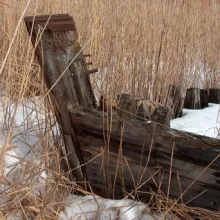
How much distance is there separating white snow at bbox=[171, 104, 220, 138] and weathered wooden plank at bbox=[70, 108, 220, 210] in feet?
3.65

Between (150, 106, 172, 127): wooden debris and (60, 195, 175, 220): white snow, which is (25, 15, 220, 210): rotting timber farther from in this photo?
(150, 106, 172, 127): wooden debris

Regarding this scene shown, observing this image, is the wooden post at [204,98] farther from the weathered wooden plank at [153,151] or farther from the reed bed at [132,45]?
the weathered wooden plank at [153,151]

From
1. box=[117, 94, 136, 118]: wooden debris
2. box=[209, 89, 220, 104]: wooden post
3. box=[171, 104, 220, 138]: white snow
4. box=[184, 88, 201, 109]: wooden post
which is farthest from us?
box=[209, 89, 220, 104]: wooden post

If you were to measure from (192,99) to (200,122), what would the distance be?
0.44 meters

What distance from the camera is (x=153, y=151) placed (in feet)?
4.35

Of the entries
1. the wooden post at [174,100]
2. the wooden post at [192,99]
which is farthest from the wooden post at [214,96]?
the wooden post at [174,100]

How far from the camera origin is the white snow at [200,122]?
2.50 m

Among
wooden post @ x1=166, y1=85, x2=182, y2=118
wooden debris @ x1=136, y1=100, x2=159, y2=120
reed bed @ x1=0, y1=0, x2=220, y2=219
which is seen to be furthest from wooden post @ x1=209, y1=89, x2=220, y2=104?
wooden debris @ x1=136, y1=100, x2=159, y2=120

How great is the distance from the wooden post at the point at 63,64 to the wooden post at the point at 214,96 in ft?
7.18

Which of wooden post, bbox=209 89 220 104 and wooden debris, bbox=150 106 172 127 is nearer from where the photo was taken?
wooden debris, bbox=150 106 172 127

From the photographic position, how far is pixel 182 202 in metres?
1.31

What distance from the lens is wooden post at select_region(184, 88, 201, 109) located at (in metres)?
3.12

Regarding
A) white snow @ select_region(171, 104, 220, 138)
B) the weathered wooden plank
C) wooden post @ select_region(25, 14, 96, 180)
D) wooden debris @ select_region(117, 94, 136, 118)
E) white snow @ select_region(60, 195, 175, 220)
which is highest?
wooden post @ select_region(25, 14, 96, 180)

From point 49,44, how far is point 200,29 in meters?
2.88
